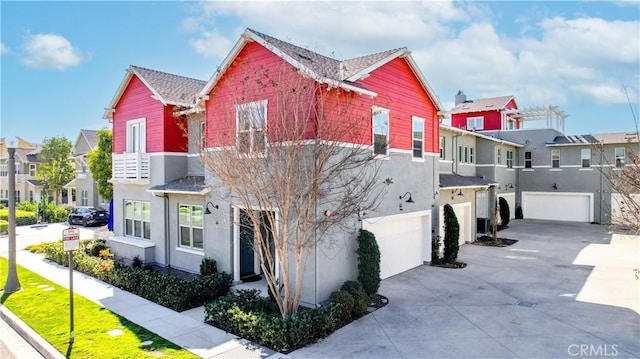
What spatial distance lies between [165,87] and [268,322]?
38.7ft

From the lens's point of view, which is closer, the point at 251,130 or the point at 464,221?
the point at 251,130

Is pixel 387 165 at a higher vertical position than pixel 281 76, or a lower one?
lower

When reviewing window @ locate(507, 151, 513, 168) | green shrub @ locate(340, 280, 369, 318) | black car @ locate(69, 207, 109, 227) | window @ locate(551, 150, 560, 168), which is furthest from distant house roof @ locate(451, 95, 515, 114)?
black car @ locate(69, 207, 109, 227)

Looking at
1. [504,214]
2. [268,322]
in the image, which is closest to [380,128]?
[268,322]

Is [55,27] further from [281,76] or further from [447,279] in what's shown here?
[447,279]

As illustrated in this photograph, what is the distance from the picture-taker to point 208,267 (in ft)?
42.7

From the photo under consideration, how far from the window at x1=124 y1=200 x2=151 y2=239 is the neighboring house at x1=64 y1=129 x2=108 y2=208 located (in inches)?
738

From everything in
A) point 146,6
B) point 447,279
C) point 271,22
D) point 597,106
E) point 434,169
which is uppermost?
point 146,6

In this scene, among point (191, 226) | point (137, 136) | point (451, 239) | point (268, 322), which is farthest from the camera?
point (137, 136)

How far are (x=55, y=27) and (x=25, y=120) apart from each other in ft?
21.4

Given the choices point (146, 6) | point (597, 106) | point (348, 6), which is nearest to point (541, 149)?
point (597, 106)

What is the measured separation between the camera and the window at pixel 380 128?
12719 millimetres

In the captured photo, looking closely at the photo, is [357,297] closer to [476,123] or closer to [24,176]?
[476,123]

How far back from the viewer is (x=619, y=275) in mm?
14141
